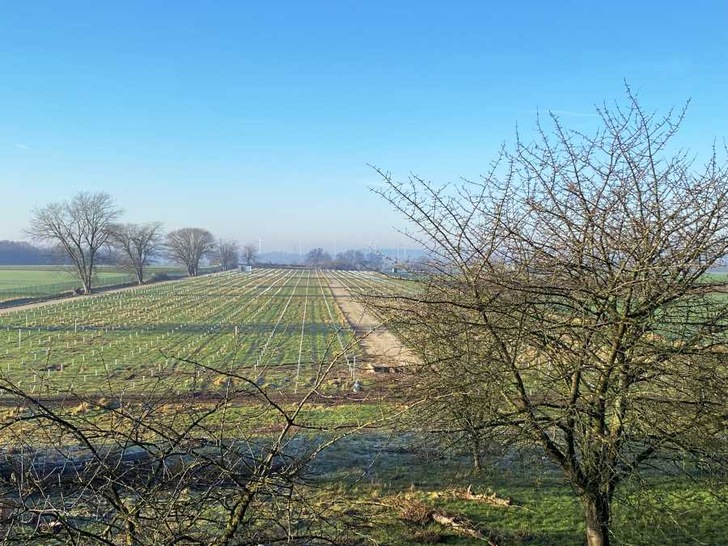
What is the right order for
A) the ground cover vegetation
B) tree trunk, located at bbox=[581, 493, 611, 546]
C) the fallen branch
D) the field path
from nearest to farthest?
the ground cover vegetation → tree trunk, located at bbox=[581, 493, 611, 546] → the field path → the fallen branch

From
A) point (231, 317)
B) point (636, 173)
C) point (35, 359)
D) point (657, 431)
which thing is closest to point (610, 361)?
point (657, 431)

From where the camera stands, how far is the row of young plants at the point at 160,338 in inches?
746

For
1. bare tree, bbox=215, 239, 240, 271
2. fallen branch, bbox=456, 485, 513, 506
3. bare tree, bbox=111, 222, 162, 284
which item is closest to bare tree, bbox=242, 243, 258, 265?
bare tree, bbox=215, 239, 240, 271

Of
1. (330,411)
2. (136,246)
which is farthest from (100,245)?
(330,411)

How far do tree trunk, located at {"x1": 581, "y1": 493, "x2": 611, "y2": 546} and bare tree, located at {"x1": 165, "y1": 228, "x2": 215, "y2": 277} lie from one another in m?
105

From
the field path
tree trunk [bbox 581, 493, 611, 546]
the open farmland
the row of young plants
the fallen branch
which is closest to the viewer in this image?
tree trunk [bbox 581, 493, 611, 546]

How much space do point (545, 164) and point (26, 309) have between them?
46.0 meters

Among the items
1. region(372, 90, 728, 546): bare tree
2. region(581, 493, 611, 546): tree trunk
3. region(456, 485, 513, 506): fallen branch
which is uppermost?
region(372, 90, 728, 546): bare tree

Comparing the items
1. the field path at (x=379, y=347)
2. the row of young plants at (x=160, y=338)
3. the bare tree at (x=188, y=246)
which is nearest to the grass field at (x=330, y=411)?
the row of young plants at (x=160, y=338)

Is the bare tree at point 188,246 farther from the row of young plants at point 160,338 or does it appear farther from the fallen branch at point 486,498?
the fallen branch at point 486,498

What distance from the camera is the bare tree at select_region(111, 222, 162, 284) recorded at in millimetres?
70062

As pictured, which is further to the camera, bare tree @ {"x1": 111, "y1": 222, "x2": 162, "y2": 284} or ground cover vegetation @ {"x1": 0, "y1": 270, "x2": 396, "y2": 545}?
bare tree @ {"x1": 111, "y1": 222, "x2": 162, "y2": 284}

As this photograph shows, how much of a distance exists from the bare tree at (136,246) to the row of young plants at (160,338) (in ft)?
76.7

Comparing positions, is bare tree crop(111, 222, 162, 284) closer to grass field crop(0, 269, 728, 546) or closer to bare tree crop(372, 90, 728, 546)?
grass field crop(0, 269, 728, 546)
